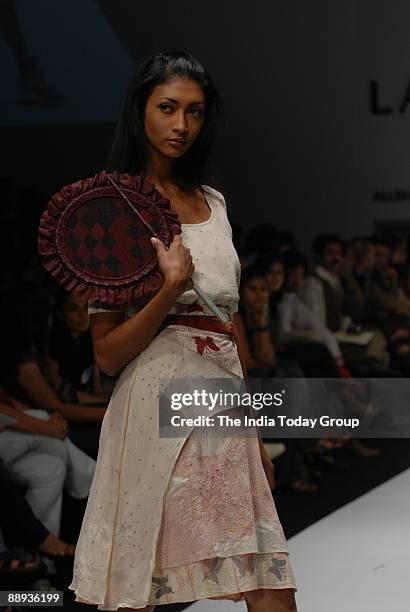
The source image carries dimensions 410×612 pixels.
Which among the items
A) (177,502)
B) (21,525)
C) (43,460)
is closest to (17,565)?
(21,525)

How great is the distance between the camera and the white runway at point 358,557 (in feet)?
9.82

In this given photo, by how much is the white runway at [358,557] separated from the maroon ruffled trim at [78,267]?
1153mm

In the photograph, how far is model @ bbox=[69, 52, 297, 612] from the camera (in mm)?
2100

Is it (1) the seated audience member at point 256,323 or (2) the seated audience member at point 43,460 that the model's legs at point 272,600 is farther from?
(1) the seated audience member at point 256,323

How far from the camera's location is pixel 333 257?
13.1ft

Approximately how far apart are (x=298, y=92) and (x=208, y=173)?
5.05 ft

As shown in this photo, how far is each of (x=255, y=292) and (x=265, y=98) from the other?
0.68 metres

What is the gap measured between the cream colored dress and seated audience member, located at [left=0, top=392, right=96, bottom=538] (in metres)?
1.12

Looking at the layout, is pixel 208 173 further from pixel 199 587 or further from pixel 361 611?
pixel 361 611

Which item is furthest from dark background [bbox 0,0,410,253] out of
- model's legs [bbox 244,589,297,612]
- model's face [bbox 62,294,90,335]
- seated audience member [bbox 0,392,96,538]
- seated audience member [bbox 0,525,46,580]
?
model's legs [bbox 244,589,297,612]

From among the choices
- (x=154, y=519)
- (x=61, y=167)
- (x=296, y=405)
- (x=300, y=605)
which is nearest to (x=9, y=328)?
(x=61, y=167)

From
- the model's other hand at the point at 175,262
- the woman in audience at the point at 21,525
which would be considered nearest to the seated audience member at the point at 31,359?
the woman in audience at the point at 21,525

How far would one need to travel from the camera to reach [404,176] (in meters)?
3.79

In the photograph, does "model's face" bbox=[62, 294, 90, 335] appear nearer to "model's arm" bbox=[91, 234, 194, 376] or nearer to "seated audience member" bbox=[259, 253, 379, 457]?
"seated audience member" bbox=[259, 253, 379, 457]
